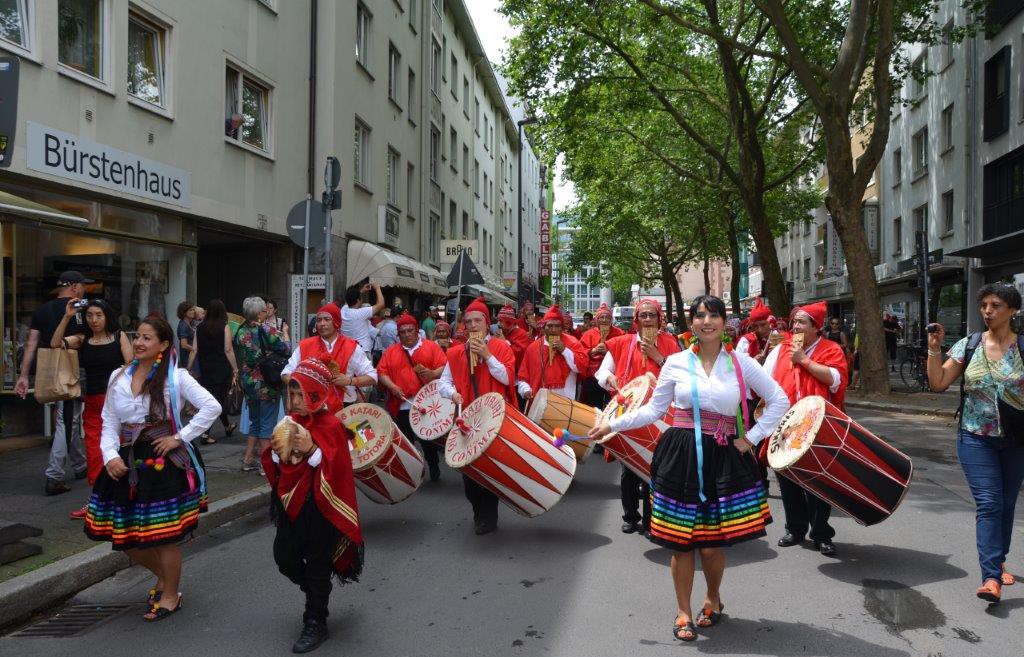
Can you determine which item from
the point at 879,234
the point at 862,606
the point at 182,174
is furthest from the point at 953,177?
the point at 862,606

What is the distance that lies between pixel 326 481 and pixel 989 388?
3.71 metres

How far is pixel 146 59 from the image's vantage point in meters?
12.0

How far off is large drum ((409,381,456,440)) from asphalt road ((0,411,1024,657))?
0.75 metres

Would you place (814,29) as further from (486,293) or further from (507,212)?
(507,212)

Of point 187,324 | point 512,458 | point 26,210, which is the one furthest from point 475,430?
point 187,324

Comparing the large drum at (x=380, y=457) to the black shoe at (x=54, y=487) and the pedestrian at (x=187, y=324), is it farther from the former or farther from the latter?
the pedestrian at (x=187, y=324)

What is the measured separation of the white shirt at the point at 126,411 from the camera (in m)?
4.38

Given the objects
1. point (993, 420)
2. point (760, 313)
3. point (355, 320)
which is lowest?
point (993, 420)

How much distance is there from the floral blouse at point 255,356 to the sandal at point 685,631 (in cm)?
490

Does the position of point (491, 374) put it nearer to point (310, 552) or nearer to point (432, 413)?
point (432, 413)

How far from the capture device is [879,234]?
32.6 metres

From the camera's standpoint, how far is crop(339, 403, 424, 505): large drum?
19.8 feet

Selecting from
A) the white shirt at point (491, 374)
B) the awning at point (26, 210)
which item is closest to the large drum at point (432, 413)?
the white shirt at point (491, 374)

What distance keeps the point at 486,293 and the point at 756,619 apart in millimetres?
26661
